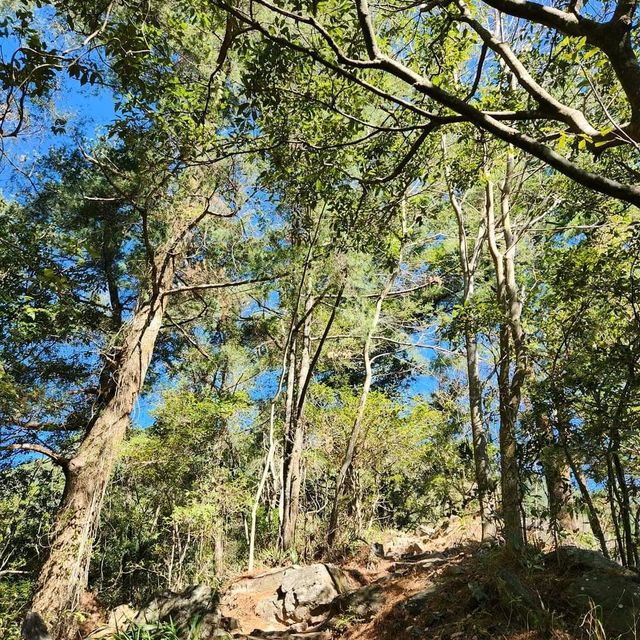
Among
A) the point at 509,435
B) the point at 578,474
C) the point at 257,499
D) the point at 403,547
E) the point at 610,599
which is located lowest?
the point at 610,599

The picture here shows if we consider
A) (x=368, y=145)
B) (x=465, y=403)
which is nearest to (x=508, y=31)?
(x=368, y=145)

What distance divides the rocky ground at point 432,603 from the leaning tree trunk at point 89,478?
647mm

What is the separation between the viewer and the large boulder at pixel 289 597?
5.48m

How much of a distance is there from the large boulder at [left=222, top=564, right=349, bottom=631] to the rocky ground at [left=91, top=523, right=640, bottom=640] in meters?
0.01

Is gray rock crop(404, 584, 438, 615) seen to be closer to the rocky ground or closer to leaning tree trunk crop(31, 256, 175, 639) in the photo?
the rocky ground

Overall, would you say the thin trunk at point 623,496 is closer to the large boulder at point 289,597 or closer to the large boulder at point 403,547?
the large boulder at point 289,597

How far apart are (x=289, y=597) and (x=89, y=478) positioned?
2823mm

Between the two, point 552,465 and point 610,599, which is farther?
point 552,465

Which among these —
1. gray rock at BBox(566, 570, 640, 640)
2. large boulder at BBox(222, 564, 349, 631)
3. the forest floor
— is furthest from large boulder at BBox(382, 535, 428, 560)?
gray rock at BBox(566, 570, 640, 640)

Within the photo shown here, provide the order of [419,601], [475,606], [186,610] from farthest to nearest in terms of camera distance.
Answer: [186,610]
[419,601]
[475,606]

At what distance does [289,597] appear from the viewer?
5711 mm

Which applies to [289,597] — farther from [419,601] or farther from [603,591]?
[603,591]

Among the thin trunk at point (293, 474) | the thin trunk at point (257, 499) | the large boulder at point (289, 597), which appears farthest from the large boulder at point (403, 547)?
the thin trunk at point (257, 499)

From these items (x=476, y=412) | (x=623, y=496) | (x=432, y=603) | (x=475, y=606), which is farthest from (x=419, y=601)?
(x=476, y=412)
